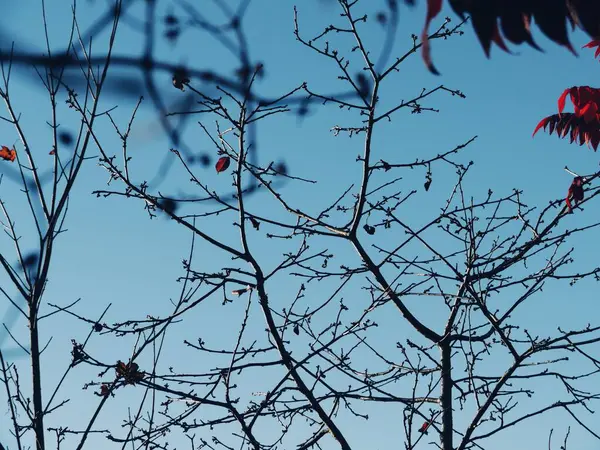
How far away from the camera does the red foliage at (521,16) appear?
1.62 metres

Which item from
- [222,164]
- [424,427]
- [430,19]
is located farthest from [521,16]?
[424,427]

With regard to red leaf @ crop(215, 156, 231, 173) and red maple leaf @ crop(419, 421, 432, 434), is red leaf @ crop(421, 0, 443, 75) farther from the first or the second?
red maple leaf @ crop(419, 421, 432, 434)

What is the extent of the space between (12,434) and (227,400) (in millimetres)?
1409

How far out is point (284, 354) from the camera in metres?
4.71

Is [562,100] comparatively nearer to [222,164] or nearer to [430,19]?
[222,164]

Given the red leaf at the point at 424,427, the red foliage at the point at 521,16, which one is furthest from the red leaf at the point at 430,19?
the red leaf at the point at 424,427

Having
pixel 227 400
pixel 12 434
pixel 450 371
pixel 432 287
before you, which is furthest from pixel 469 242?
pixel 12 434

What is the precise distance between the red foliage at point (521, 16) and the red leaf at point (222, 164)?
3298 millimetres

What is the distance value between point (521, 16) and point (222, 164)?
11.0 ft

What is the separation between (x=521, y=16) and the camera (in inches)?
63.9

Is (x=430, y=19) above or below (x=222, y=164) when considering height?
below

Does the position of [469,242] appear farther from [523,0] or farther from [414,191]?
[523,0]

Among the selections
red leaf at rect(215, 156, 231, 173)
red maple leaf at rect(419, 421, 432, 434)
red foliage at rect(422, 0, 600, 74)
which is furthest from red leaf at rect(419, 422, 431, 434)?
red foliage at rect(422, 0, 600, 74)

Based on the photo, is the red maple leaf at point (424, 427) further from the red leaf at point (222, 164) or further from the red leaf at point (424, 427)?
the red leaf at point (222, 164)
